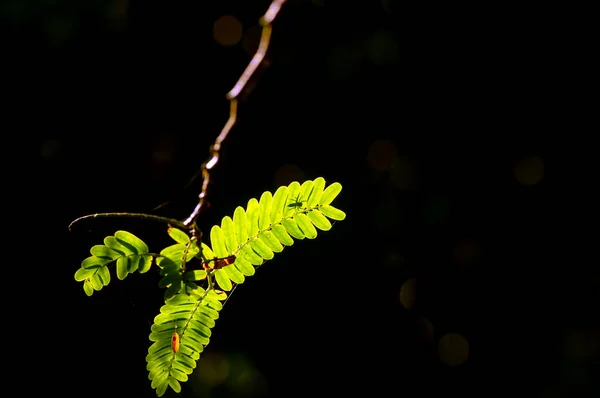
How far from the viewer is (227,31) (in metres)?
2.87

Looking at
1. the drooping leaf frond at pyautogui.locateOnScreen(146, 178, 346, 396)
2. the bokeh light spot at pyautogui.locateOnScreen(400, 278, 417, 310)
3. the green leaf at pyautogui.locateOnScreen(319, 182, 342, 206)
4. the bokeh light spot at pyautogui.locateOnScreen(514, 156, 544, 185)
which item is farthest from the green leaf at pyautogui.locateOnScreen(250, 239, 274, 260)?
the bokeh light spot at pyautogui.locateOnScreen(514, 156, 544, 185)

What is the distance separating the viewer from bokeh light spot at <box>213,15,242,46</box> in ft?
9.37

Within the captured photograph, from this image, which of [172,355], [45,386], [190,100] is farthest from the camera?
[190,100]

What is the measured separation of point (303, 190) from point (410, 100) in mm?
2131

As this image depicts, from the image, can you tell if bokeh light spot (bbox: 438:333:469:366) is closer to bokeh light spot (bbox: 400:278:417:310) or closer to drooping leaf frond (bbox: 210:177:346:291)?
bokeh light spot (bbox: 400:278:417:310)

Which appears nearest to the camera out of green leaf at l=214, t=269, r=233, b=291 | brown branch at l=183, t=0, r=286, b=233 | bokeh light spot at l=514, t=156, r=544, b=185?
brown branch at l=183, t=0, r=286, b=233

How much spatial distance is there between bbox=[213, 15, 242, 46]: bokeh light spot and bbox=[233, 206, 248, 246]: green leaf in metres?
2.13

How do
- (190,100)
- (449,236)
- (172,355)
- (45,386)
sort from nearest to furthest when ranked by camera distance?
(172,355) < (45,386) < (190,100) < (449,236)

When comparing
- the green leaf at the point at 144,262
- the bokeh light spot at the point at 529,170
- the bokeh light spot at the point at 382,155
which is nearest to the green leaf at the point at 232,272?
the green leaf at the point at 144,262

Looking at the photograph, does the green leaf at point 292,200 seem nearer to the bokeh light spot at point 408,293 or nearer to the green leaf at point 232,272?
the green leaf at point 232,272

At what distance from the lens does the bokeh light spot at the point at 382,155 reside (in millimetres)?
2945

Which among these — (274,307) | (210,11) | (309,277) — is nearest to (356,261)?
(309,277)

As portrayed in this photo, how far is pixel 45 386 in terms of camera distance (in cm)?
264

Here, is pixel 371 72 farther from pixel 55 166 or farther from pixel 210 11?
pixel 55 166
